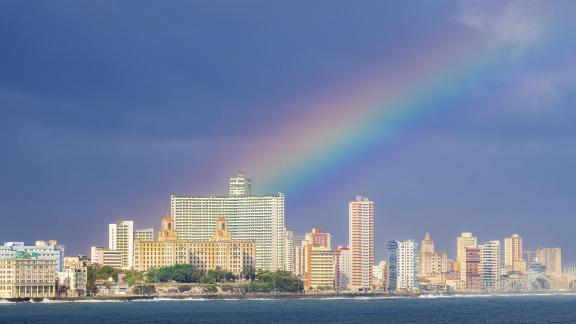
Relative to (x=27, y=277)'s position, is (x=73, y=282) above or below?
below

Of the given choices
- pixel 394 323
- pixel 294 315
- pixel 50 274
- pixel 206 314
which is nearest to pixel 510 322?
pixel 394 323

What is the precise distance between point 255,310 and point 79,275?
172ft

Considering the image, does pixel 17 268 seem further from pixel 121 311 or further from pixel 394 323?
pixel 394 323

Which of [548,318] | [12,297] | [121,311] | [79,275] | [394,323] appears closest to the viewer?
[394,323]

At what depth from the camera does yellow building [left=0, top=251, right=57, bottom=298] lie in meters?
186

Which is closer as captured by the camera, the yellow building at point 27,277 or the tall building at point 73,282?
the yellow building at point 27,277

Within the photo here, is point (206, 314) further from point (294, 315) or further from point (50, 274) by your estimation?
point (50, 274)

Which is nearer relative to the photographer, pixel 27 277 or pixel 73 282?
pixel 27 277

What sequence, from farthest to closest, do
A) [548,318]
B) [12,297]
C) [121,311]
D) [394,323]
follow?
[12,297]
[121,311]
[548,318]
[394,323]

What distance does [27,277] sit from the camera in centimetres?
18850

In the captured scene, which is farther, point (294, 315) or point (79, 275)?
point (79, 275)

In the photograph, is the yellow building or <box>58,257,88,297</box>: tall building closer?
the yellow building

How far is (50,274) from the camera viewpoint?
18962cm

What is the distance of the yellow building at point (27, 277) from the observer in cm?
18650
